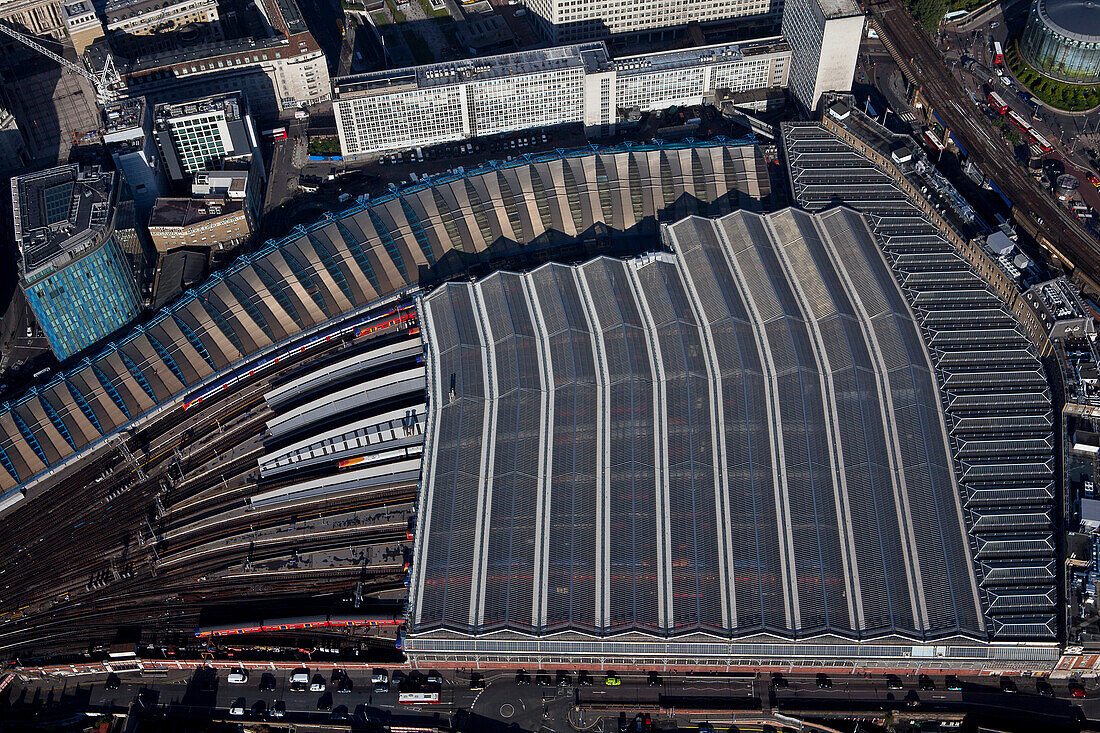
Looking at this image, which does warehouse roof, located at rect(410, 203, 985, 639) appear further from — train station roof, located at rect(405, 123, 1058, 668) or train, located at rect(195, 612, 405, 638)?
train, located at rect(195, 612, 405, 638)

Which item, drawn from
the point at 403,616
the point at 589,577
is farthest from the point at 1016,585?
the point at 403,616

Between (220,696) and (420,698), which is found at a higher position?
(420,698)

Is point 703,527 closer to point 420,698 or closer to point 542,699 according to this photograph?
point 542,699

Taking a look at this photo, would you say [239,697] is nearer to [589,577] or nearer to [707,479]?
[589,577]

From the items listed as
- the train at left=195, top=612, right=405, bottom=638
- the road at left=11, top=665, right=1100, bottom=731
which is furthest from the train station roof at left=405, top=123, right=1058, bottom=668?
the train at left=195, top=612, right=405, bottom=638

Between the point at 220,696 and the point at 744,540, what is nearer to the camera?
the point at 744,540

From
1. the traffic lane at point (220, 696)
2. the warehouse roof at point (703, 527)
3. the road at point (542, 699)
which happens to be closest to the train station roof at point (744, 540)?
the warehouse roof at point (703, 527)

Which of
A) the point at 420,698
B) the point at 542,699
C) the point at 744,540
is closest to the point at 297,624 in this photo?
the point at 420,698

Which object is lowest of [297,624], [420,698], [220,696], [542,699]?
[220,696]
